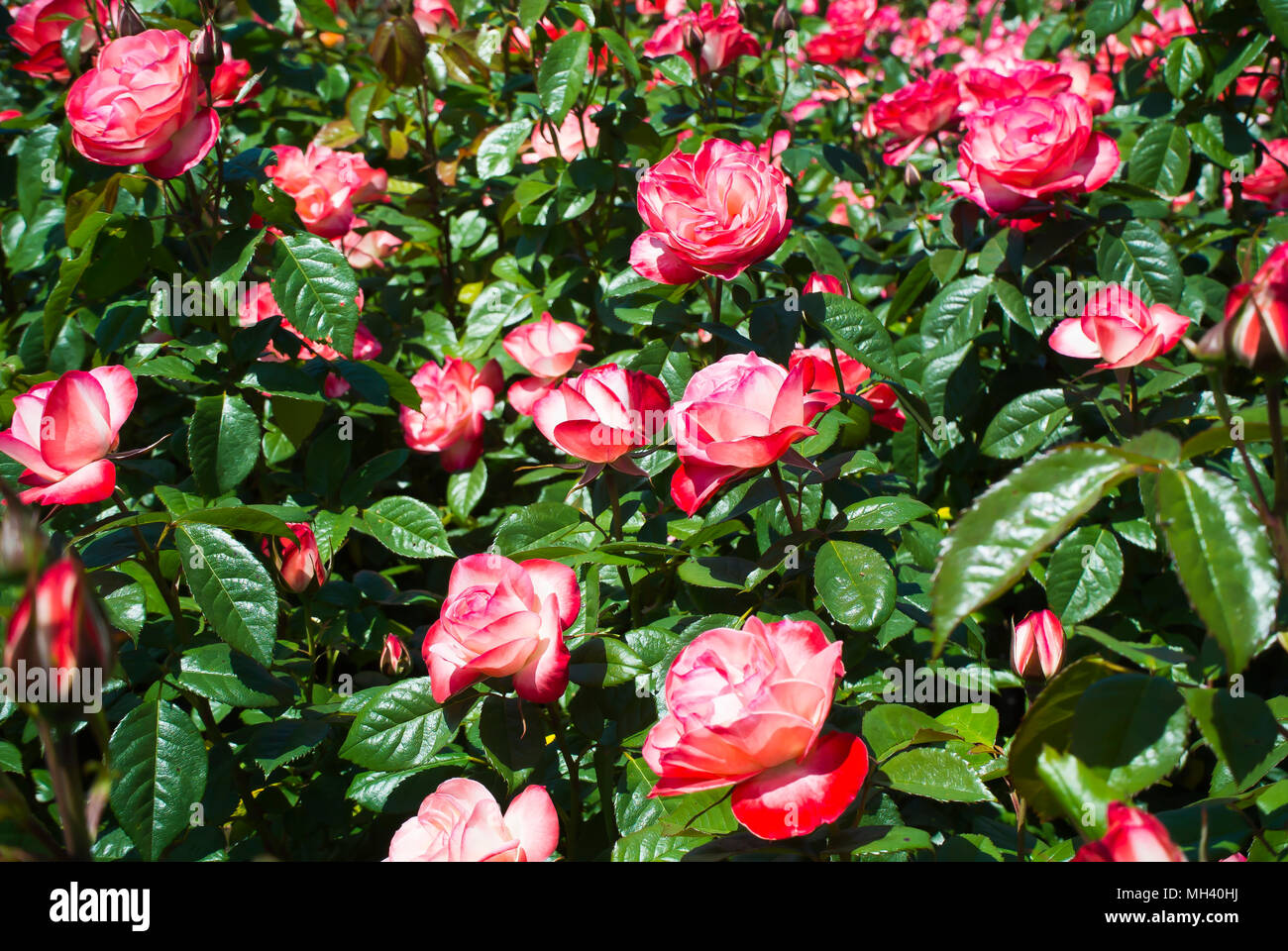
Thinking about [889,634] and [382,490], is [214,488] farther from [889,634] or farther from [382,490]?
[889,634]

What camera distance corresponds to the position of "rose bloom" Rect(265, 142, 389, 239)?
1.95m

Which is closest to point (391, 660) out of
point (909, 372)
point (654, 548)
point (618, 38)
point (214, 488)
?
point (214, 488)

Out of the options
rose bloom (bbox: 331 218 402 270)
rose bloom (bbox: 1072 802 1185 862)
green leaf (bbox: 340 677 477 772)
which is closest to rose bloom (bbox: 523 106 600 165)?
rose bloom (bbox: 331 218 402 270)

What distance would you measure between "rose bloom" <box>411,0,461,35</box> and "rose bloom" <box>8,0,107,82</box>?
98 cm

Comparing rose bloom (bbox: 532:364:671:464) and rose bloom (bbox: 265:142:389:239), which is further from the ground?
rose bloom (bbox: 265:142:389:239)

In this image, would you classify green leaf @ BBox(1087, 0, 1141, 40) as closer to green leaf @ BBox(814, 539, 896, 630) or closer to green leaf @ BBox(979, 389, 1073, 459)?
green leaf @ BBox(979, 389, 1073, 459)

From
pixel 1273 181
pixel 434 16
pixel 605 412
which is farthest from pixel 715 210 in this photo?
pixel 434 16

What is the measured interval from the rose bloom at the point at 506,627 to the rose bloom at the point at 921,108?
1.65 metres

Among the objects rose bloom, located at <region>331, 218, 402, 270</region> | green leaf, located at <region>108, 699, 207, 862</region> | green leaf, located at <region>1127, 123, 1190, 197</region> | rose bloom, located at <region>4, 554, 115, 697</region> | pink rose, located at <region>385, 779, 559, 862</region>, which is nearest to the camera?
rose bloom, located at <region>4, 554, 115, 697</region>

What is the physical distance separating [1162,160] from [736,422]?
1.57 metres

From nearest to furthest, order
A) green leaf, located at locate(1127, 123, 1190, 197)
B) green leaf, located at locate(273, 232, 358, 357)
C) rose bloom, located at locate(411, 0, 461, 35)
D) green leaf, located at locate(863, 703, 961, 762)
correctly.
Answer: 1. green leaf, located at locate(863, 703, 961, 762)
2. green leaf, located at locate(273, 232, 358, 357)
3. green leaf, located at locate(1127, 123, 1190, 197)
4. rose bloom, located at locate(411, 0, 461, 35)

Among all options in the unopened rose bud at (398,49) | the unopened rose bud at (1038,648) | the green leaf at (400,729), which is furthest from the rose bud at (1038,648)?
the unopened rose bud at (398,49)

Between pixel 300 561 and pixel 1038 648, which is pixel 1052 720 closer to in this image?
pixel 1038 648

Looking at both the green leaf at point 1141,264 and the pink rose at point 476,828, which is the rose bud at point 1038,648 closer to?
the pink rose at point 476,828
